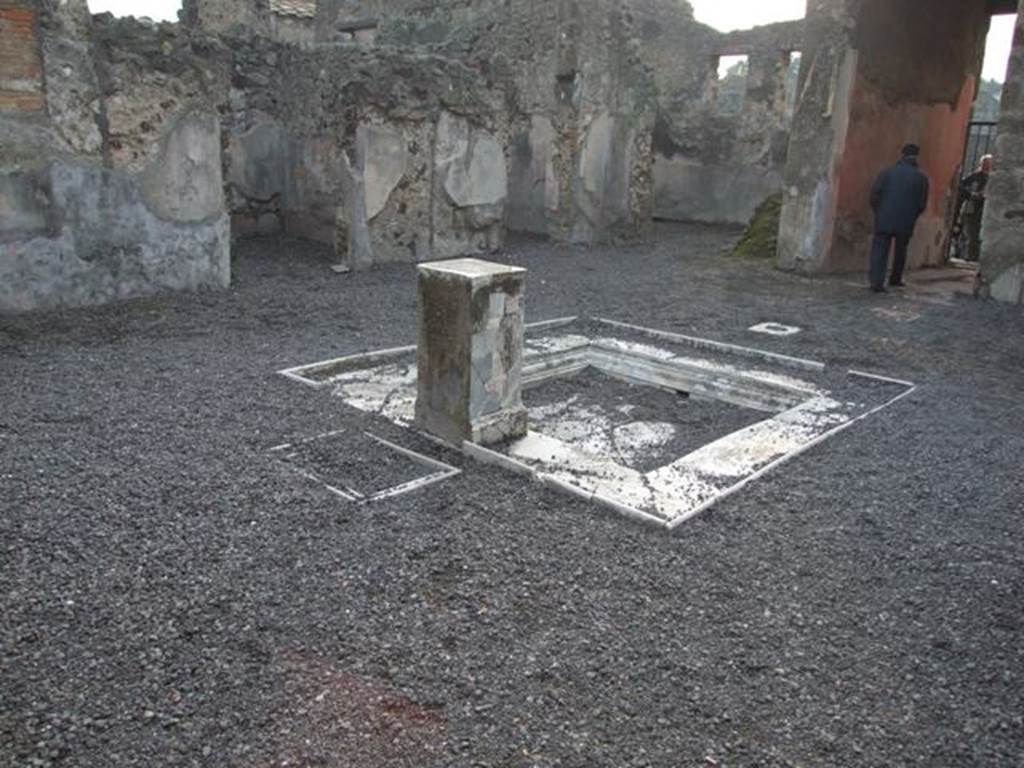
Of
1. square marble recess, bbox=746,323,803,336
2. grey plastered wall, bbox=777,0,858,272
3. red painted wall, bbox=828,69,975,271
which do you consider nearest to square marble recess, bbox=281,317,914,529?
square marble recess, bbox=746,323,803,336

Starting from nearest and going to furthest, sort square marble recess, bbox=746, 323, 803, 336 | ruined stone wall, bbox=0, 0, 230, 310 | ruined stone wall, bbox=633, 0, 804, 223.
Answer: ruined stone wall, bbox=0, 0, 230, 310 < square marble recess, bbox=746, 323, 803, 336 < ruined stone wall, bbox=633, 0, 804, 223

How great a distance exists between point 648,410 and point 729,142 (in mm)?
12548

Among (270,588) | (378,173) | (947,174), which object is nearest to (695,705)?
(270,588)

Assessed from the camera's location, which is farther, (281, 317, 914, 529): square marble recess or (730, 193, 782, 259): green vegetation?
(730, 193, 782, 259): green vegetation

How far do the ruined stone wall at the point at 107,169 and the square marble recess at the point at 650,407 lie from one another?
107 inches

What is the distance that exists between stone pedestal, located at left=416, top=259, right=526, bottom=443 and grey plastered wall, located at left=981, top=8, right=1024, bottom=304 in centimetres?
718

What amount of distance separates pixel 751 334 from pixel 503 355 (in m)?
3.70

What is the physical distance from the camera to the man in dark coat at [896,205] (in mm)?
9609

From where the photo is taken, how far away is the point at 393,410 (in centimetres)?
507

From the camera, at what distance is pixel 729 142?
16656mm

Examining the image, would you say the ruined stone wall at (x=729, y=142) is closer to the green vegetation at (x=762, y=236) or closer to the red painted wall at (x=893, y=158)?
the green vegetation at (x=762, y=236)

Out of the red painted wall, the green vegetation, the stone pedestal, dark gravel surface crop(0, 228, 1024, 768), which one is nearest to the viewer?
dark gravel surface crop(0, 228, 1024, 768)

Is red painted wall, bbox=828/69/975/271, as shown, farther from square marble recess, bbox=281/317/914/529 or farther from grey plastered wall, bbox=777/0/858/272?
square marble recess, bbox=281/317/914/529

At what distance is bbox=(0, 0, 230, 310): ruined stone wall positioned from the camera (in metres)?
6.65
